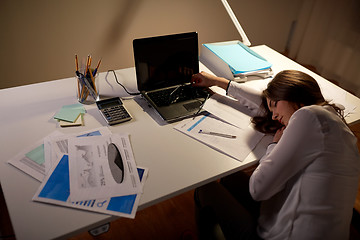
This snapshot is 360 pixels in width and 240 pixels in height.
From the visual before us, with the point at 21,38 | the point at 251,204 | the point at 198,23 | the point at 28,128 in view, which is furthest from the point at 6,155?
the point at 198,23

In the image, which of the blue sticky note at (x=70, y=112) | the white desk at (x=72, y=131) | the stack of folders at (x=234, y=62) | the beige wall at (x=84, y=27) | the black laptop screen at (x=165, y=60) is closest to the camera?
the white desk at (x=72, y=131)

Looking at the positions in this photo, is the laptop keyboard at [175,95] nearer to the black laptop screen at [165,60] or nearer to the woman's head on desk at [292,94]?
the black laptop screen at [165,60]

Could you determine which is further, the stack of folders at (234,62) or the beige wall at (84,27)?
the beige wall at (84,27)

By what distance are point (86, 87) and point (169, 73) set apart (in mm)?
395

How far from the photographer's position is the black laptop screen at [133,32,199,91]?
130 centimetres

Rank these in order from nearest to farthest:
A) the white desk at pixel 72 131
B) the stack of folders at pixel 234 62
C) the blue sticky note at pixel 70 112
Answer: the white desk at pixel 72 131, the blue sticky note at pixel 70 112, the stack of folders at pixel 234 62

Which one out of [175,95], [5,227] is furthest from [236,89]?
[5,227]

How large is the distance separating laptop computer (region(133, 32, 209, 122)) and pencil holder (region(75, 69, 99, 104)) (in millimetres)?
205

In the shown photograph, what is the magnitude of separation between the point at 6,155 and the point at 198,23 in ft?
7.05

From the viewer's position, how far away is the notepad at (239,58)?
1600mm

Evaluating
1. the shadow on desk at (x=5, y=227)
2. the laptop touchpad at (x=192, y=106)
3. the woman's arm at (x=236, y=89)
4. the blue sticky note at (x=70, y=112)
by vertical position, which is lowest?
the shadow on desk at (x=5, y=227)

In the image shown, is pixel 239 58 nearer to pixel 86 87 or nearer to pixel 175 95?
pixel 175 95

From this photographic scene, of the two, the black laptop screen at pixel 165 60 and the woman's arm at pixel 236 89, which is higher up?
the black laptop screen at pixel 165 60

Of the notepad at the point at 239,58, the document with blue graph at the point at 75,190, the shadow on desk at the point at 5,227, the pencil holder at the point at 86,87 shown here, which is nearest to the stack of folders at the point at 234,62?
the notepad at the point at 239,58
